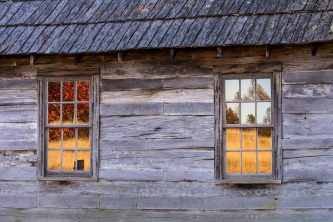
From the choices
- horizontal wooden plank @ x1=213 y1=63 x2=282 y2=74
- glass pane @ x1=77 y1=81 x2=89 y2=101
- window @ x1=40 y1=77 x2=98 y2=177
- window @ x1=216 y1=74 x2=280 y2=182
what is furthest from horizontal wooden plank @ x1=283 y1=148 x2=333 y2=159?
glass pane @ x1=77 y1=81 x2=89 y2=101

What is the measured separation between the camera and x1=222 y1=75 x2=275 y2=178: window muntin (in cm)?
1171

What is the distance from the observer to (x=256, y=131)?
11766 mm

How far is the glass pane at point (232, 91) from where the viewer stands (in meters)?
11.8

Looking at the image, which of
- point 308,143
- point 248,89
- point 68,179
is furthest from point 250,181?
point 68,179

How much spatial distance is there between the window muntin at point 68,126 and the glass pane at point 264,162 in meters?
2.82

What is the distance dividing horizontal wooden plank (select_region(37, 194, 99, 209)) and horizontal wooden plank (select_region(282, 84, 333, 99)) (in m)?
3.50

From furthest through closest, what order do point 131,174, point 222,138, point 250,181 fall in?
point 131,174, point 222,138, point 250,181

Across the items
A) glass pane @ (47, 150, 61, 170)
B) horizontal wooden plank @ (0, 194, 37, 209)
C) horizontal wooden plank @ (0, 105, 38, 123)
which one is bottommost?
horizontal wooden plank @ (0, 194, 37, 209)

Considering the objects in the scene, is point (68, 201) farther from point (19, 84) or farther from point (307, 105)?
point (307, 105)

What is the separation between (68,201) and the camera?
12359 millimetres

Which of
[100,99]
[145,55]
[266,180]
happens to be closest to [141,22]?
[145,55]

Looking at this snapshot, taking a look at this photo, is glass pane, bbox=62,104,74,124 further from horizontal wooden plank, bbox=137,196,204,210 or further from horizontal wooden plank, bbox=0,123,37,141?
horizontal wooden plank, bbox=137,196,204,210

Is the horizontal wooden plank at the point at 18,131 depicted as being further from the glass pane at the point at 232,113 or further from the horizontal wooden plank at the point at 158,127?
the glass pane at the point at 232,113

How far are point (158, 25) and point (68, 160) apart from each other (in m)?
2.74
